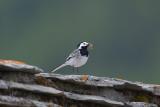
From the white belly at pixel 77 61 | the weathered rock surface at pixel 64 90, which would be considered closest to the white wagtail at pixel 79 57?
the white belly at pixel 77 61

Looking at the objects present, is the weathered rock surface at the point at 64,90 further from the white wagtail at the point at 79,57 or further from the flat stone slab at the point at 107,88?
the white wagtail at the point at 79,57

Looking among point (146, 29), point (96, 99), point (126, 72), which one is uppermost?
point (146, 29)

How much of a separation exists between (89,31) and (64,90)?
10619cm

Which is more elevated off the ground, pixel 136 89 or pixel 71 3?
pixel 71 3

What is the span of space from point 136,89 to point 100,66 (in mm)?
74052

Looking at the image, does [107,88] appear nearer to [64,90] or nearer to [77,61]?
[64,90]

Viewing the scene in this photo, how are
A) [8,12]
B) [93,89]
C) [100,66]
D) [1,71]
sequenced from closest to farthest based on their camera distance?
[1,71] < [93,89] < [100,66] < [8,12]

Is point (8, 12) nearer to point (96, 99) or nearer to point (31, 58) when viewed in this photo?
point (31, 58)

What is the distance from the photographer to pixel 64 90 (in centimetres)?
1736

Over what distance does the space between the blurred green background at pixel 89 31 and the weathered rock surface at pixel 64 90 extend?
66.7 meters

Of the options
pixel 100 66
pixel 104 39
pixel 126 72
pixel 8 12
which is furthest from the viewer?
pixel 8 12

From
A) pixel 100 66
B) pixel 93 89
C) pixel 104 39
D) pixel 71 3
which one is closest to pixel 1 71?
pixel 93 89

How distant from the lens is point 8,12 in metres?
127

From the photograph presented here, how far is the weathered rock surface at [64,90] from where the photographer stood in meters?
16.4
